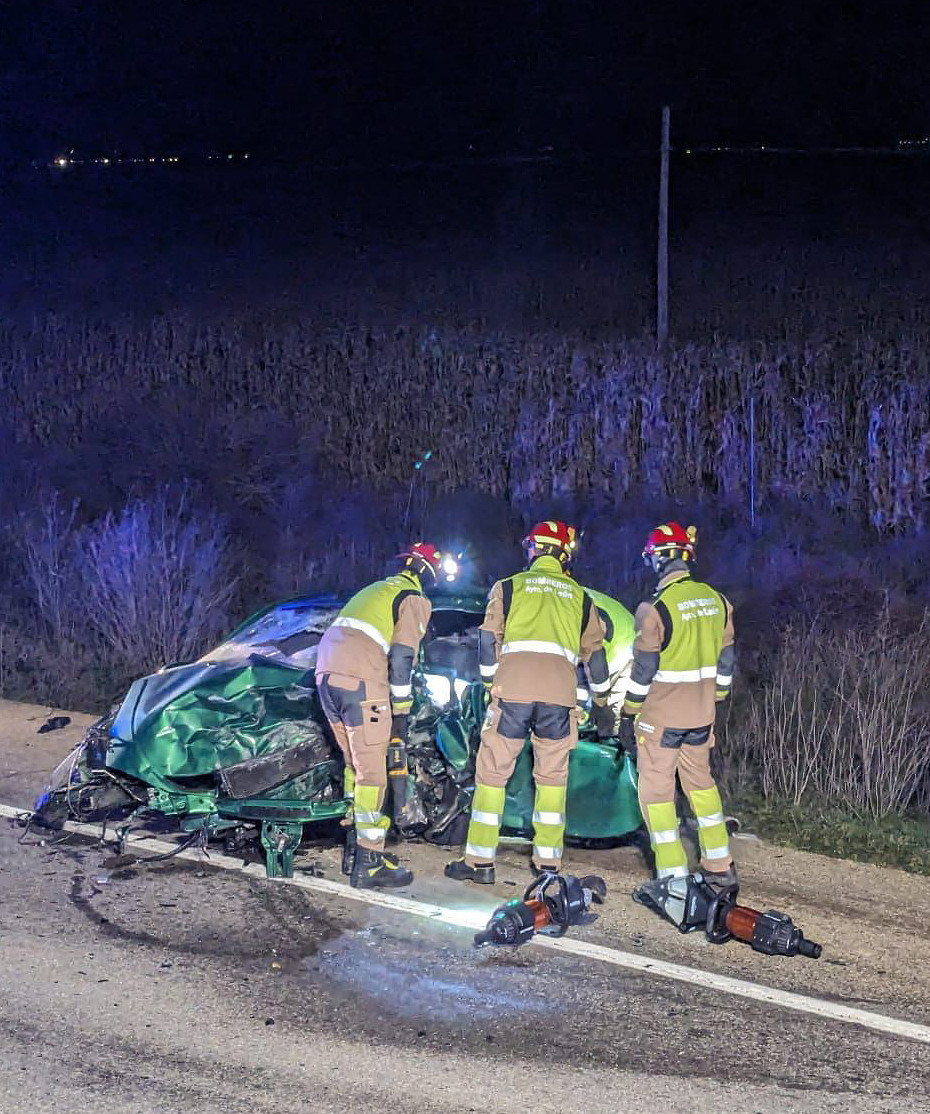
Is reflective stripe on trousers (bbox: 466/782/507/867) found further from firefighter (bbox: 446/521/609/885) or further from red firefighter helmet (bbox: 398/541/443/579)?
red firefighter helmet (bbox: 398/541/443/579)

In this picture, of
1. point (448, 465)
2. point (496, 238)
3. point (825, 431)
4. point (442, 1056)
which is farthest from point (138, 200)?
point (442, 1056)

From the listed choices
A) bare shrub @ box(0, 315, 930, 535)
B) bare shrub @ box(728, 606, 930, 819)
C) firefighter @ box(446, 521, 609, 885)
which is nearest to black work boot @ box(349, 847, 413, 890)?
firefighter @ box(446, 521, 609, 885)

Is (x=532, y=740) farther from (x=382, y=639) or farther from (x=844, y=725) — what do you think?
(x=844, y=725)

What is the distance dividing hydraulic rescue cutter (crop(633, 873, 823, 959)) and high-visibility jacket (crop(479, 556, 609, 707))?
1.07m

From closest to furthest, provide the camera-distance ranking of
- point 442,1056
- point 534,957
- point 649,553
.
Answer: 1. point 442,1056
2. point 534,957
3. point 649,553

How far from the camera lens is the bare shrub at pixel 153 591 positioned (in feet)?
39.5

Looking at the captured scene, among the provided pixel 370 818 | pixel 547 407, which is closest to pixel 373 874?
pixel 370 818

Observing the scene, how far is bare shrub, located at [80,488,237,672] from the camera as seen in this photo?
12.0m

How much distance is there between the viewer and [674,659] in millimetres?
6809

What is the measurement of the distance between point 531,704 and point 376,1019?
1998 mm

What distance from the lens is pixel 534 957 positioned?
19.7 ft

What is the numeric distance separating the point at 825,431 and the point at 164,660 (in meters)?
8.42

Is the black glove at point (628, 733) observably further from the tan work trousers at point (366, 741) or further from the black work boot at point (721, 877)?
the tan work trousers at point (366, 741)

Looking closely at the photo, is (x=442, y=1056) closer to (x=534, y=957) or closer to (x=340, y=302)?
(x=534, y=957)
